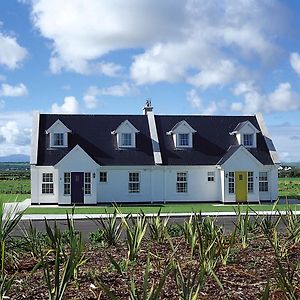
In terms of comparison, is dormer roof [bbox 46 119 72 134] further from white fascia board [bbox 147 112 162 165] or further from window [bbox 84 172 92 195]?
white fascia board [bbox 147 112 162 165]

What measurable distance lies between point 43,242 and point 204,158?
85.1 ft

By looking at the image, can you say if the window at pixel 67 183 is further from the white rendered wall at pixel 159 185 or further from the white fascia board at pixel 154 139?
the white fascia board at pixel 154 139

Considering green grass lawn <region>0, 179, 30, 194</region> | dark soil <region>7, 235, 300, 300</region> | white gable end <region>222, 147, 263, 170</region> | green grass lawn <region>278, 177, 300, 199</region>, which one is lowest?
dark soil <region>7, 235, 300, 300</region>

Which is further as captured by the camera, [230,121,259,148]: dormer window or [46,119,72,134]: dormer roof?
[230,121,259,148]: dormer window

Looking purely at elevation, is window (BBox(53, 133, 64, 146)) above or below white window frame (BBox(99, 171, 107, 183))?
above

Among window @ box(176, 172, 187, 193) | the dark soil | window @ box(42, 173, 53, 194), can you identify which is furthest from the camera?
window @ box(176, 172, 187, 193)

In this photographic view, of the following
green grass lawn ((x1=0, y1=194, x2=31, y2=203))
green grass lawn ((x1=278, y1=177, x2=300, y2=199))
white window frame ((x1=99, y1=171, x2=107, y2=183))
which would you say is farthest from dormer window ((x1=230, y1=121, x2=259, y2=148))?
green grass lawn ((x1=0, y1=194, x2=31, y2=203))

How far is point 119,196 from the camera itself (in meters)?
36.0

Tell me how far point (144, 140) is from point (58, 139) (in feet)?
18.9

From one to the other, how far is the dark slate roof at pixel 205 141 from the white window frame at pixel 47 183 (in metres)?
7.43

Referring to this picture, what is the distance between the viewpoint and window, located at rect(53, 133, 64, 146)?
36.2 meters

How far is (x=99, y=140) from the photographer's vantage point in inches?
1463

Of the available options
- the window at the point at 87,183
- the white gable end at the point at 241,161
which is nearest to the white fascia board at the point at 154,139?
the white gable end at the point at 241,161

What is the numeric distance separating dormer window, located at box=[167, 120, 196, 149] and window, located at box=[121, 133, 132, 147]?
9.90 ft
